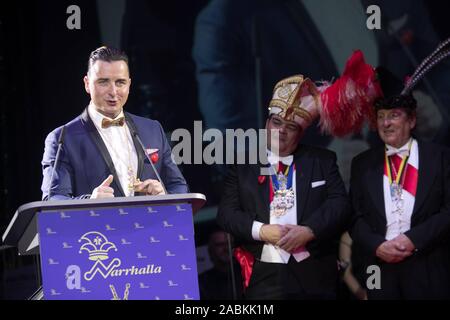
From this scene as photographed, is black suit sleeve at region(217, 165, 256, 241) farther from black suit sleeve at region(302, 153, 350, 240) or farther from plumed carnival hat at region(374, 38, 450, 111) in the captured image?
plumed carnival hat at region(374, 38, 450, 111)

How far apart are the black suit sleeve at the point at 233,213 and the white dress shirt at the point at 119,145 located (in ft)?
2.79

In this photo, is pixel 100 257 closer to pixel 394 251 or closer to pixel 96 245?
pixel 96 245

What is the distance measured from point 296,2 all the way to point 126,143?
2002 millimetres

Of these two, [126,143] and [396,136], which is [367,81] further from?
[126,143]

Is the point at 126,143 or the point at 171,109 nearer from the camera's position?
the point at 126,143

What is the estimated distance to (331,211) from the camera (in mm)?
5387

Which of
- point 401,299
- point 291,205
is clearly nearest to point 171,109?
point 291,205

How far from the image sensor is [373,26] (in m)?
6.17

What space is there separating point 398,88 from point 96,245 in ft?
8.51

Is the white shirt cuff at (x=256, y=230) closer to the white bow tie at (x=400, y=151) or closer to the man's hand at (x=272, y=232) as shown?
the man's hand at (x=272, y=232)

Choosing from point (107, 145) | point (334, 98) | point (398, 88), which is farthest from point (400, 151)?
point (107, 145)
